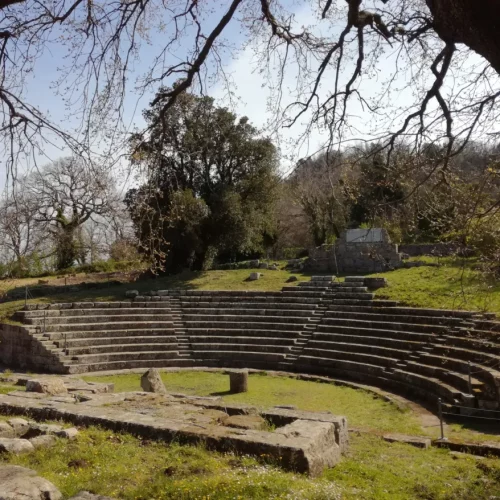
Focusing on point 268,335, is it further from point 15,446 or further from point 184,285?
point 15,446

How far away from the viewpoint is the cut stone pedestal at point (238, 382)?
1375cm

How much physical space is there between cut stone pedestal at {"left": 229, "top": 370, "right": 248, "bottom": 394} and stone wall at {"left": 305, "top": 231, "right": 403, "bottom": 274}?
9011 millimetres

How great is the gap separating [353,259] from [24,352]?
1360cm

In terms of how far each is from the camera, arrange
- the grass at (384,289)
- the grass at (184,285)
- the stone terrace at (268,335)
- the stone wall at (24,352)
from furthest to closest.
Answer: the grass at (184,285)
the stone wall at (24,352)
the grass at (384,289)
the stone terrace at (268,335)

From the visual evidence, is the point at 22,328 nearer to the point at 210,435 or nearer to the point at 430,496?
the point at 210,435

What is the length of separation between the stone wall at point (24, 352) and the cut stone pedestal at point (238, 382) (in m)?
5.72

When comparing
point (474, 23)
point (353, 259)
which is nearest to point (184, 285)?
point (353, 259)

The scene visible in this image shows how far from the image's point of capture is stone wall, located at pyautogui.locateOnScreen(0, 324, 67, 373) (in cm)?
1672

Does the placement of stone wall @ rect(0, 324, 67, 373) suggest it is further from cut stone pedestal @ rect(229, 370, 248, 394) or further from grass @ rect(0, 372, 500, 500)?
grass @ rect(0, 372, 500, 500)

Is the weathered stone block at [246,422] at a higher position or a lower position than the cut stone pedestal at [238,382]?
higher

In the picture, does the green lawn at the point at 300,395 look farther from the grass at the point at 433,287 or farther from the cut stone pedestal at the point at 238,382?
the grass at the point at 433,287

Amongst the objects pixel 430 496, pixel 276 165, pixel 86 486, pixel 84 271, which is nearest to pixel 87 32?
pixel 86 486

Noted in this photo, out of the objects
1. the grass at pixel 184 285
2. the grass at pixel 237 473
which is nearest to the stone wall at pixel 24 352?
the grass at pixel 184 285

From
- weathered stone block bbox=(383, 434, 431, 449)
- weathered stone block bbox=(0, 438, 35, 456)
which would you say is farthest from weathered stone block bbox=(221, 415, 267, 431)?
weathered stone block bbox=(383, 434, 431, 449)
